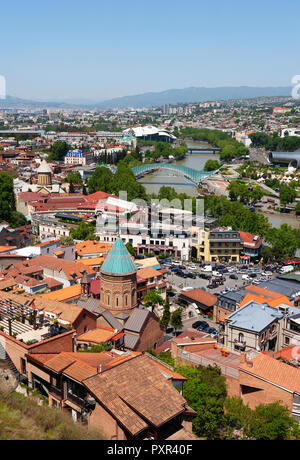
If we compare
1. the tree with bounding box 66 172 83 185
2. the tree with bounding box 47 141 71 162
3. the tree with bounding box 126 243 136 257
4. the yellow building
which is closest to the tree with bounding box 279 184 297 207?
the yellow building

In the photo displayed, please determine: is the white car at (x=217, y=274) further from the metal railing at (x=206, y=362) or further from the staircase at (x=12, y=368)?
the staircase at (x=12, y=368)

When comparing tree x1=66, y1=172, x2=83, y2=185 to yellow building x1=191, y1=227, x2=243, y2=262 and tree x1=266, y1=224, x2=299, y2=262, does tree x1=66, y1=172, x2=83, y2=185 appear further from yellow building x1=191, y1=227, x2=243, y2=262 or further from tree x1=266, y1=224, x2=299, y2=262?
tree x1=266, y1=224, x2=299, y2=262

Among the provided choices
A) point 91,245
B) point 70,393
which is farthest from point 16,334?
point 91,245

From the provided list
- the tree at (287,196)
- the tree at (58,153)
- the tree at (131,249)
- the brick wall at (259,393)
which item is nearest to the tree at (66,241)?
the tree at (131,249)

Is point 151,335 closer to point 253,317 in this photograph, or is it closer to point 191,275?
point 253,317

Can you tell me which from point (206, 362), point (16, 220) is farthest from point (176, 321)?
point (16, 220)
